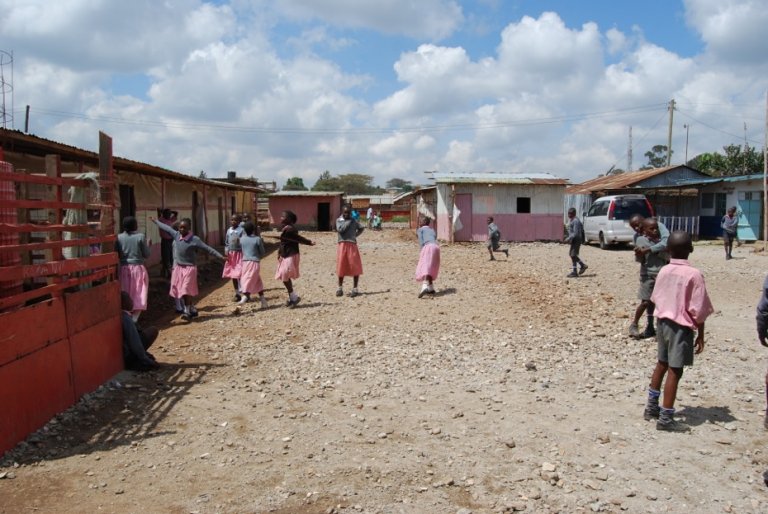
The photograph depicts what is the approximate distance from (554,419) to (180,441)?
2769 millimetres

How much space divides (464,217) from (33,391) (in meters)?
20.3

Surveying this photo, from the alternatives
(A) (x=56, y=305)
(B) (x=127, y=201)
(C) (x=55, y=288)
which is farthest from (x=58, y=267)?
(B) (x=127, y=201)

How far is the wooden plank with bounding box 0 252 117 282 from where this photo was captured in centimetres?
414

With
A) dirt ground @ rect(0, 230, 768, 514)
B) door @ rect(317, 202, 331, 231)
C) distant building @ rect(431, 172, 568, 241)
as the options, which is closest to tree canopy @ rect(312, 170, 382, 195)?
door @ rect(317, 202, 331, 231)

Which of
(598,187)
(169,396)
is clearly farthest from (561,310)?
(598,187)

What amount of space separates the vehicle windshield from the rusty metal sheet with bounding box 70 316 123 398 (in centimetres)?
1716

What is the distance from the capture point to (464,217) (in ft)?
77.6

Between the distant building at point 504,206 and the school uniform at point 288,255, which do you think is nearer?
the school uniform at point 288,255

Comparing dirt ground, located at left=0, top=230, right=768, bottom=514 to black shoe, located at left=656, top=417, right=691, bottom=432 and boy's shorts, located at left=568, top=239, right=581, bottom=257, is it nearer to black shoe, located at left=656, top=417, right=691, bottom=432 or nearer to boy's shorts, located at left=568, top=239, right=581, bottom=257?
black shoe, located at left=656, top=417, right=691, bottom=432

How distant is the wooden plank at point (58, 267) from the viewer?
4.14 metres

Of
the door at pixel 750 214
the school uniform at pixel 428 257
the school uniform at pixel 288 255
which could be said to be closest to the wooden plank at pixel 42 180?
the school uniform at pixel 288 255

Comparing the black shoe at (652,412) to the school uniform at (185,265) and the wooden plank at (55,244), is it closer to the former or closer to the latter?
the wooden plank at (55,244)

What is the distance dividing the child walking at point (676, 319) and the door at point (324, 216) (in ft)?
116

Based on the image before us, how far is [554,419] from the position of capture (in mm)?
4637
